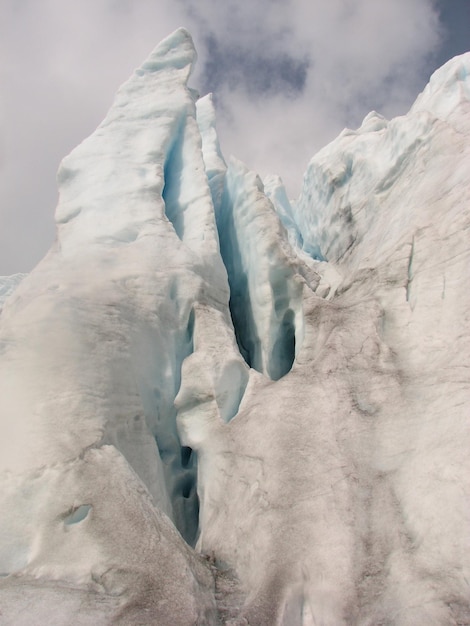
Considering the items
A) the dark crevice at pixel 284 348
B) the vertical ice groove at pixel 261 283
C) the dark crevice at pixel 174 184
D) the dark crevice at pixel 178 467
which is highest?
the dark crevice at pixel 174 184

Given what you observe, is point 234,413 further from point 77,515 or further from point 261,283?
point 261,283

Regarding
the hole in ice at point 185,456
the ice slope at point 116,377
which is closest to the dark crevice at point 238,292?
the ice slope at point 116,377

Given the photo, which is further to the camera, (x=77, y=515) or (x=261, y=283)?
(x=261, y=283)

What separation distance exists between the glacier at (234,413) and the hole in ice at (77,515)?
2 centimetres

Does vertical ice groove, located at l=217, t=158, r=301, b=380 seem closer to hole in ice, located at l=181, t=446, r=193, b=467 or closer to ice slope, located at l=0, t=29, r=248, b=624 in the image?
ice slope, located at l=0, t=29, r=248, b=624

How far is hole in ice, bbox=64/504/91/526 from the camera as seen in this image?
13.9 feet

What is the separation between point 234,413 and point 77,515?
2.47 metres

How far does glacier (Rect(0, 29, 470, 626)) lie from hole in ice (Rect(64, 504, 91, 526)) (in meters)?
0.02

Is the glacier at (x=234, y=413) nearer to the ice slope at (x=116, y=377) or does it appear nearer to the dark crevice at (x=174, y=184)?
the ice slope at (x=116, y=377)

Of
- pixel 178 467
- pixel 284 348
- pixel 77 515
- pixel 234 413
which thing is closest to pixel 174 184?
pixel 284 348

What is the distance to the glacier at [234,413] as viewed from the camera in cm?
373

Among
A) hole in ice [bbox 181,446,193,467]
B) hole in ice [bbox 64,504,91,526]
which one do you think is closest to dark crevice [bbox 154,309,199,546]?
hole in ice [bbox 181,446,193,467]

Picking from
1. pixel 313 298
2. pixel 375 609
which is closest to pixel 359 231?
pixel 313 298

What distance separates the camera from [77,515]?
169 inches
